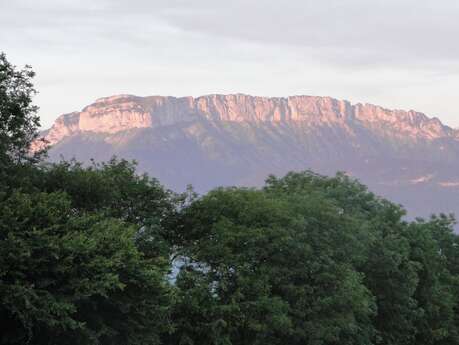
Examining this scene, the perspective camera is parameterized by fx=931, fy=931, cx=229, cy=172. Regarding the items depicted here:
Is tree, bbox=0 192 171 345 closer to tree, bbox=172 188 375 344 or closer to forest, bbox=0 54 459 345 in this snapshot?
forest, bbox=0 54 459 345

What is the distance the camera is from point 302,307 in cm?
5856

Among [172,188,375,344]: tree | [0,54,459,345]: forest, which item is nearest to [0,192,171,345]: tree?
[0,54,459,345]: forest

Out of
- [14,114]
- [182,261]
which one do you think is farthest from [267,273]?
[14,114]

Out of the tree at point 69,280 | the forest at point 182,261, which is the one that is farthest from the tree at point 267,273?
the tree at point 69,280

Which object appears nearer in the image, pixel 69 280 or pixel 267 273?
pixel 69 280

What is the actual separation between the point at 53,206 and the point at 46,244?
159 inches

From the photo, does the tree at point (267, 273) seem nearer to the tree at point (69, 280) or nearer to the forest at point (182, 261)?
the forest at point (182, 261)

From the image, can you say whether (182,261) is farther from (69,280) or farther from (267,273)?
(69,280)

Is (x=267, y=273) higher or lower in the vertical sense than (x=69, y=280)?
lower

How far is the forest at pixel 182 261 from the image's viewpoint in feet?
134

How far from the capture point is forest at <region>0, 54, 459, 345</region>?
4081 cm

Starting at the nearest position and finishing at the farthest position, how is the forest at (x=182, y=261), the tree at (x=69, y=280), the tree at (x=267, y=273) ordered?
the tree at (x=69, y=280) → the forest at (x=182, y=261) → the tree at (x=267, y=273)

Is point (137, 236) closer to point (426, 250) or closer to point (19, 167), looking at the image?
point (19, 167)

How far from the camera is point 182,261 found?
190ft
